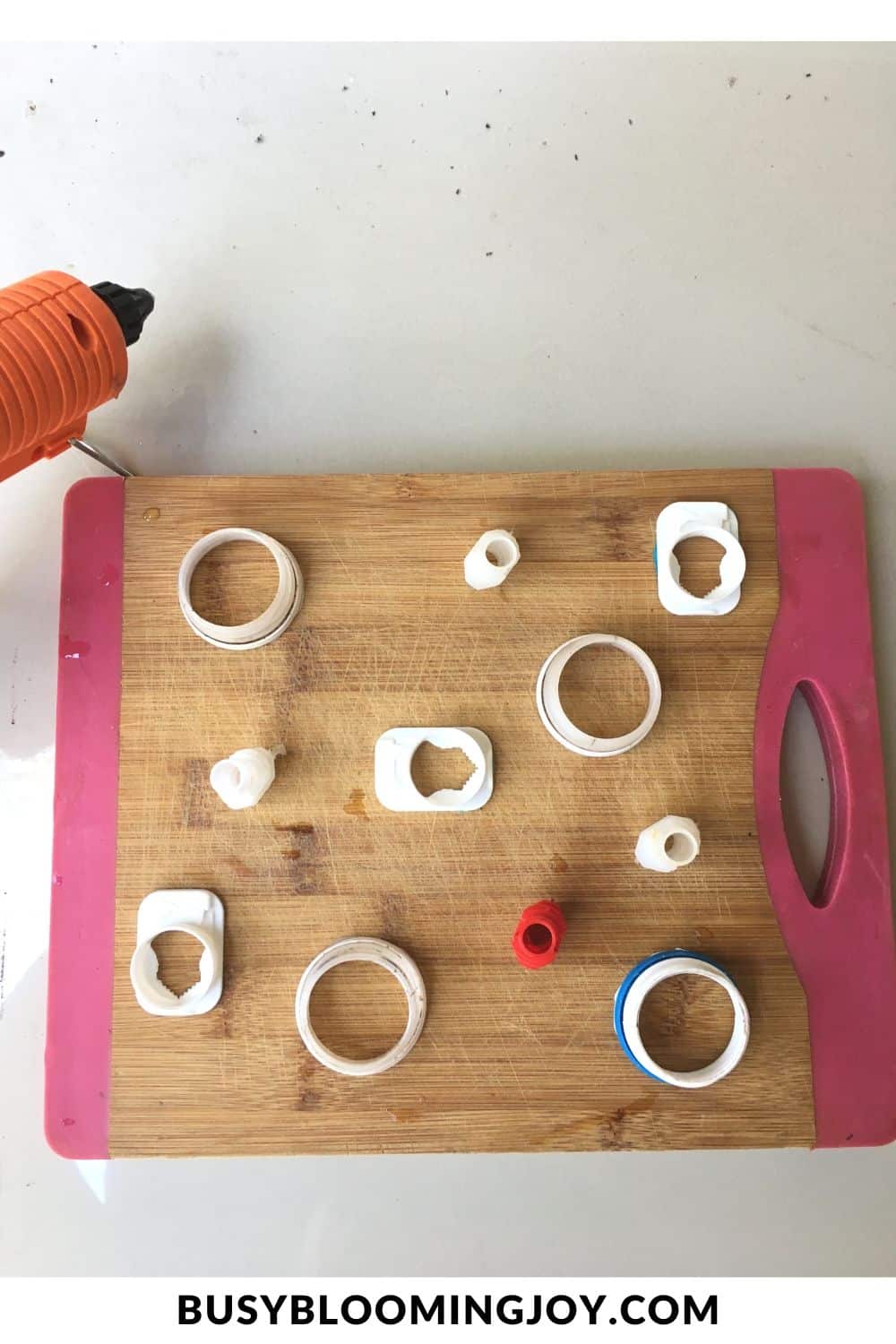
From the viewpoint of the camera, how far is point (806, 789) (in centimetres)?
78

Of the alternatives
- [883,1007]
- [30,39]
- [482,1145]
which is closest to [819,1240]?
[883,1007]

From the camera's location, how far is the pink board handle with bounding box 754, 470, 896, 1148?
2.34 feet

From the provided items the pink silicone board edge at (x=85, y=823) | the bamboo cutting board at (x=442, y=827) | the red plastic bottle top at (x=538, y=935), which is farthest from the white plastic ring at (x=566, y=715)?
the pink silicone board edge at (x=85, y=823)

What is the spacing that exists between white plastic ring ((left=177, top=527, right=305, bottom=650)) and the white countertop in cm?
14

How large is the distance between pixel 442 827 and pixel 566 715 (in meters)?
0.13

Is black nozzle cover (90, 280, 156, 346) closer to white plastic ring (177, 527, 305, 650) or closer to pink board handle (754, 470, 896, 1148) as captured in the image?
white plastic ring (177, 527, 305, 650)

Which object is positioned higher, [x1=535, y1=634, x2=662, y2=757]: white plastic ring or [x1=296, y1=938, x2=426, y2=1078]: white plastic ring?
[x1=535, y1=634, x2=662, y2=757]: white plastic ring

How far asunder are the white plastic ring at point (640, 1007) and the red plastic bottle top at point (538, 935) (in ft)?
0.22

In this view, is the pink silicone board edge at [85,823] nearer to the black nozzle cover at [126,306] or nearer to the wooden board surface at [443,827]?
the wooden board surface at [443,827]

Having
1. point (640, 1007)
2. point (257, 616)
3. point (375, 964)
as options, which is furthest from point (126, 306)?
point (640, 1007)

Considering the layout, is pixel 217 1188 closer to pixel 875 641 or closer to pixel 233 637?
pixel 233 637

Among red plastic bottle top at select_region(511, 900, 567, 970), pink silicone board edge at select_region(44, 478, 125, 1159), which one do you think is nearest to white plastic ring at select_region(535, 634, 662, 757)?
red plastic bottle top at select_region(511, 900, 567, 970)

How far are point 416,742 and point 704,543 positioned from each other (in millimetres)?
296

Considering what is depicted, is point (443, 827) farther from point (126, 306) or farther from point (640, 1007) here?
point (126, 306)
